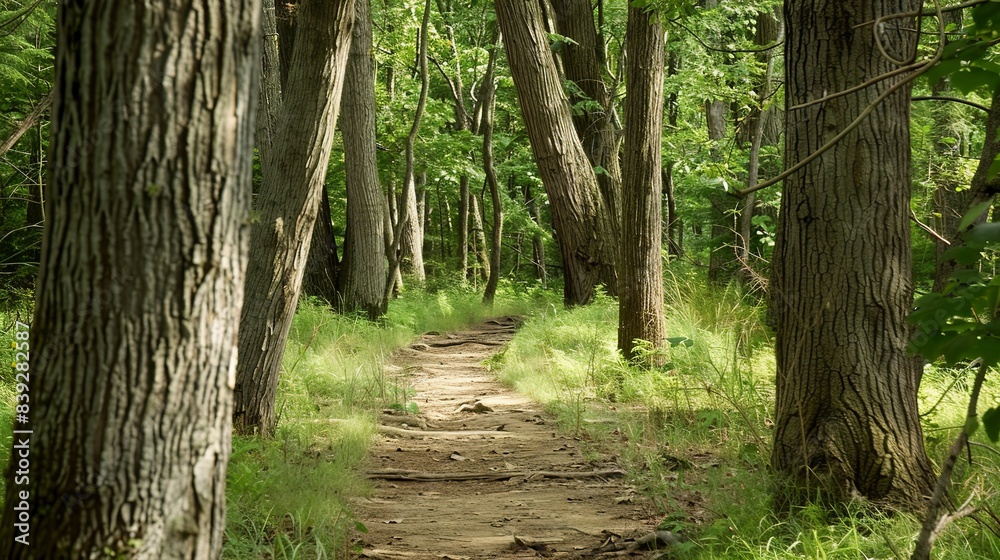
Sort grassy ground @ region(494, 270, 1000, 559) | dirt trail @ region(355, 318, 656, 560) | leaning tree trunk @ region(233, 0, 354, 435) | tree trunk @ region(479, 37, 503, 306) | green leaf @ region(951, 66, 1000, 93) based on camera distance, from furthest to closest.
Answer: tree trunk @ region(479, 37, 503, 306) → leaning tree trunk @ region(233, 0, 354, 435) → dirt trail @ region(355, 318, 656, 560) → grassy ground @ region(494, 270, 1000, 559) → green leaf @ region(951, 66, 1000, 93)

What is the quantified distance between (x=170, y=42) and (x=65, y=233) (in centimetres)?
51

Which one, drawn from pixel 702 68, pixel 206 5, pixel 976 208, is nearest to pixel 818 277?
pixel 976 208

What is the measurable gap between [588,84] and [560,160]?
2.48m

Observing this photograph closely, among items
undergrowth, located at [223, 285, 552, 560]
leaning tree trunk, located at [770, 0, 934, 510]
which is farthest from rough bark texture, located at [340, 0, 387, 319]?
leaning tree trunk, located at [770, 0, 934, 510]

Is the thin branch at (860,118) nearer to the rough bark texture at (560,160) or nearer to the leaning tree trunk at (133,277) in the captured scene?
the leaning tree trunk at (133,277)

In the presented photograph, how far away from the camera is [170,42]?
5.77 feet

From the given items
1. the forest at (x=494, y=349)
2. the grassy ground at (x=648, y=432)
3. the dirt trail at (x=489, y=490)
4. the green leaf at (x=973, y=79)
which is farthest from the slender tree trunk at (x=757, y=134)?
the green leaf at (x=973, y=79)

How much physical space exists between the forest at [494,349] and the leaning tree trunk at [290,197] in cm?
2

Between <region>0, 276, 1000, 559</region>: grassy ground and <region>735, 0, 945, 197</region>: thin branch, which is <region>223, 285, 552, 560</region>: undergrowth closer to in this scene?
<region>0, 276, 1000, 559</region>: grassy ground

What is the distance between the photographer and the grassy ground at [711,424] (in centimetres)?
340

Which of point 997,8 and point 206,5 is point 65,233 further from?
point 997,8

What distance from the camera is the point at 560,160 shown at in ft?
35.9

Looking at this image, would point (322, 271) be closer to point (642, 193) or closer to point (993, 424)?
point (642, 193)

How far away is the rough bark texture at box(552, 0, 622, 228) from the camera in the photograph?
12359 millimetres
